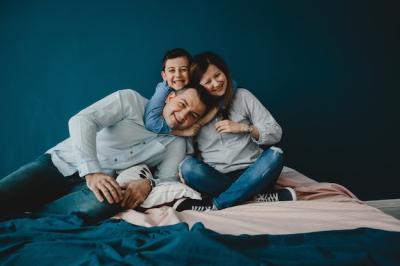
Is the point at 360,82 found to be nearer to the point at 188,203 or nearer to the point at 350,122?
the point at 350,122

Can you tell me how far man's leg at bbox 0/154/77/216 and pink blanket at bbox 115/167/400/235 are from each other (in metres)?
0.42

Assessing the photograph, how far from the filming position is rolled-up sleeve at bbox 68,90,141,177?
134 cm

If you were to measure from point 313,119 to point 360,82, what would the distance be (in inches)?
15.4

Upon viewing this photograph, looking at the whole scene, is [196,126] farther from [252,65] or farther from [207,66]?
[252,65]

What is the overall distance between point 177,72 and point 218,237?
3.08 feet

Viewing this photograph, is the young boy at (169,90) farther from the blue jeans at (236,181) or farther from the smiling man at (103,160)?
the blue jeans at (236,181)

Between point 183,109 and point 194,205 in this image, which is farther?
point 183,109

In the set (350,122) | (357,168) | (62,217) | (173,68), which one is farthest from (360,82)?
(62,217)

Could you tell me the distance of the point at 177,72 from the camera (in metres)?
1.62

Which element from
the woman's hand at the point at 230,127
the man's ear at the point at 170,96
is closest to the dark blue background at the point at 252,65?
the man's ear at the point at 170,96

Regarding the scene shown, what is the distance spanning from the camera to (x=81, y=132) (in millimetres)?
1372

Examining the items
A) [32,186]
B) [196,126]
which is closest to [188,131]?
[196,126]

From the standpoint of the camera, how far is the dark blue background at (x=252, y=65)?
76.2 inches

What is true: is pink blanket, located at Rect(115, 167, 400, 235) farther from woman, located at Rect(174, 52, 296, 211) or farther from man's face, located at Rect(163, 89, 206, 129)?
man's face, located at Rect(163, 89, 206, 129)
